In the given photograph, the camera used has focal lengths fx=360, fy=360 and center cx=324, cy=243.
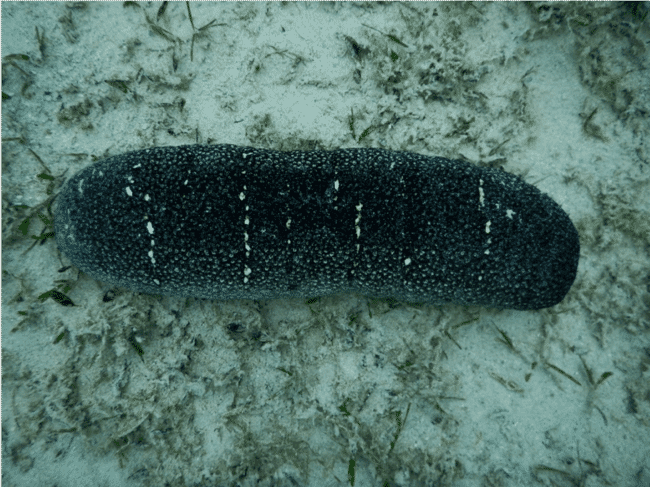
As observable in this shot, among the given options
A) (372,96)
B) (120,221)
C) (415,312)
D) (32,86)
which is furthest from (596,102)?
(32,86)

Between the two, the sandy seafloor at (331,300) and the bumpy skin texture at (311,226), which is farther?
the sandy seafloor at (331,300)

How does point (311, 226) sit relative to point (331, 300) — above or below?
above

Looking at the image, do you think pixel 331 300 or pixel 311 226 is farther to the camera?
pixel 331 300

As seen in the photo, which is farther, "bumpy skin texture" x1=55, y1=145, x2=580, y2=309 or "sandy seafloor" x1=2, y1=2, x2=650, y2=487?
"sandy seafloor" x1=2, y1=2, x2=650, y2=487
